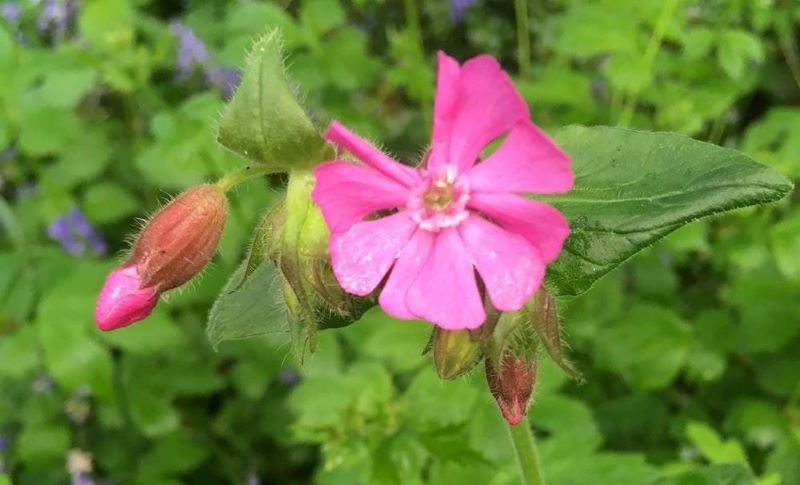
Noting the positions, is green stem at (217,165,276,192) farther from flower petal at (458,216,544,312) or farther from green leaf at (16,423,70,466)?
green leaf at (16,423,70,466)

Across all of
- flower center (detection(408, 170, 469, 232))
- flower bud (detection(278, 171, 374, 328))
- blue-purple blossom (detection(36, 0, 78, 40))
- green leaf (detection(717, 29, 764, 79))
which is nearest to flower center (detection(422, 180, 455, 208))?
flower center (detection(408, 170, 469, 232))

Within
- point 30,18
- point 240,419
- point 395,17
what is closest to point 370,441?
point 240,419

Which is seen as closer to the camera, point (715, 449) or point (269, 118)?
point (269, 118)

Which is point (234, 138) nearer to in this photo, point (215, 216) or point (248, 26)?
point (215, 216)

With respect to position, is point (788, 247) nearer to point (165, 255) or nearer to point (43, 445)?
point (165, 255)

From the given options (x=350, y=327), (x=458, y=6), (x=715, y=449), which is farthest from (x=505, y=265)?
(x=458, y=6)
